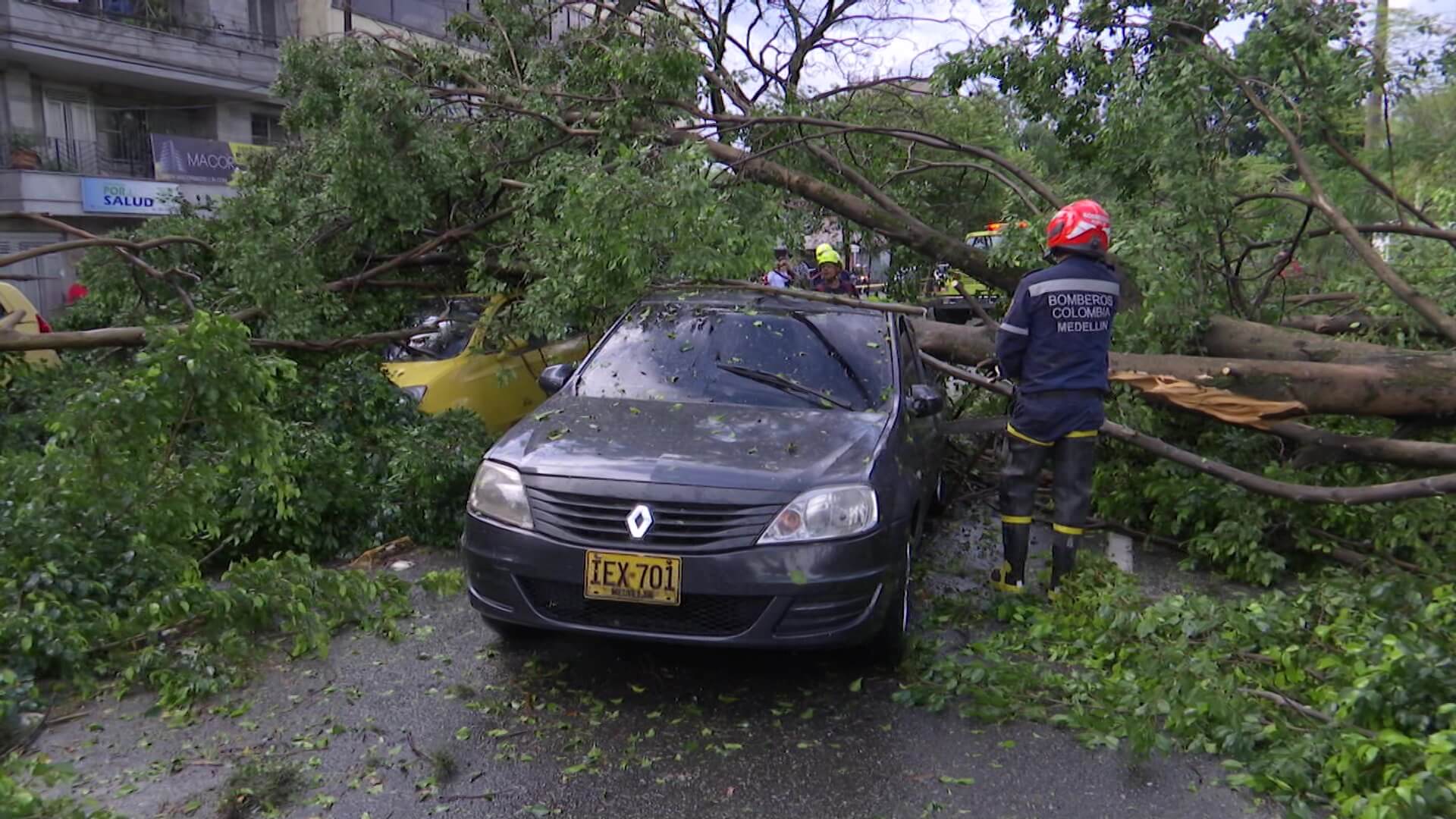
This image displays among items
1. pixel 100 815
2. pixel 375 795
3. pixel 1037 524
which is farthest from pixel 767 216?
pixel 100 815

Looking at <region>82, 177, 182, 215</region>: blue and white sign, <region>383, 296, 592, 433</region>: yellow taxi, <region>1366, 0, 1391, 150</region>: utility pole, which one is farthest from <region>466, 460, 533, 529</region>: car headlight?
<region>82, 177, 182, 215</region>: blue and white sign

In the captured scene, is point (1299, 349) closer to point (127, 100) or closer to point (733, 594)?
point (733, 594)

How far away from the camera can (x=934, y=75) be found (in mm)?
8594

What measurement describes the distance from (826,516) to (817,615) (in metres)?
0.37

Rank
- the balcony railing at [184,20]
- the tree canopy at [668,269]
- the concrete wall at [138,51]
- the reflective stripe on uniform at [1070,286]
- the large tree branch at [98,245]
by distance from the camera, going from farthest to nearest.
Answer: the balcony railing at [184,20], the concrete wall at [138,51], the large tree branch at [98,245], the reflective stripe on uniform at [1070,286], the tree canopy at [668,269]

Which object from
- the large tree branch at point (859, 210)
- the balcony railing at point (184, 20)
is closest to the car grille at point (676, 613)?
the large tree branch at point (859, 210)

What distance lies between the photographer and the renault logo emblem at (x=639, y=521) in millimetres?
4098

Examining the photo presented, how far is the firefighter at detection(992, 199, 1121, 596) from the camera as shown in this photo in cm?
539

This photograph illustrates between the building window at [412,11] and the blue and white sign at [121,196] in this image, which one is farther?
the building window at [412,11]

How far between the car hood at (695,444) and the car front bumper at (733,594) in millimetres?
274

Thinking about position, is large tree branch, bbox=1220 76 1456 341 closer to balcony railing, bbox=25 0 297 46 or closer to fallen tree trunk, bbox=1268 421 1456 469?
fallen tree trunk, bbox=1268 421 1456 469

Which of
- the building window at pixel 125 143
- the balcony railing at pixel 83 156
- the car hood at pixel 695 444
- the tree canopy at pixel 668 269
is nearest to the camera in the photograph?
the car hood at pixel 695 444

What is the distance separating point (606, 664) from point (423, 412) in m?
3.54

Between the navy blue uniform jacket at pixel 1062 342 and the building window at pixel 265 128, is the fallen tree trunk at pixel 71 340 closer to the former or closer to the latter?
the navy blue uniform jacket at pixel 1062 342
